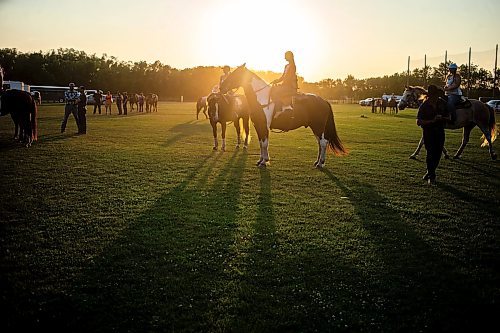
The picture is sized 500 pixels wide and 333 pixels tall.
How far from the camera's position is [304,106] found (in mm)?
11617

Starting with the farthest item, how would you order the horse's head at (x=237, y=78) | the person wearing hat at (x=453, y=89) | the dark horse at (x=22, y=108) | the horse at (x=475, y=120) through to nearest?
the dark horse at (x=22, y=108) < the horse at (x=475, y=120) < the person wearing hat at (x=453, y=89) < the horse's head at (x=237, y=78)

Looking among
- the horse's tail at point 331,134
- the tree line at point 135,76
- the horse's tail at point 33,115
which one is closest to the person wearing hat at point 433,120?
the horse's tail at point 331,134

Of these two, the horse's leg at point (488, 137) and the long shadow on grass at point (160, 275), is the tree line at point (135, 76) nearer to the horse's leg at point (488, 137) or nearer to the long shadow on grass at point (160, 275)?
the horse's leg at point (488, 137)

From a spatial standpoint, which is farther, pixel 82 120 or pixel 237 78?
pixel 82 120

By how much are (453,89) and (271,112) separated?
631 cm

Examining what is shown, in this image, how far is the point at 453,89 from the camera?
41.1 ft

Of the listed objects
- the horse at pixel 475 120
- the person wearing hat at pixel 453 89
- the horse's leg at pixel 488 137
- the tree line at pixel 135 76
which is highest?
the tree line at pixel 135 76

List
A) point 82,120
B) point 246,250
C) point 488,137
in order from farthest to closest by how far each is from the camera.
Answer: point 82,120 < point 488,137 < point 246,250

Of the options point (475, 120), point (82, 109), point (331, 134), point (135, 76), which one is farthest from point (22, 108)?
point (135, 76)

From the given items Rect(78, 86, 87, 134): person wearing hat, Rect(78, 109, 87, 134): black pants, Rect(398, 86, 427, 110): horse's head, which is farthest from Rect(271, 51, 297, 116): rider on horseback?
Rect(78, 109, 87, 134): black pants

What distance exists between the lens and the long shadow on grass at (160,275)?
3764 mm

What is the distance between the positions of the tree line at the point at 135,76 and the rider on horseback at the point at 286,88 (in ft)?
272

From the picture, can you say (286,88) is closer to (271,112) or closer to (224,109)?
(271,112)

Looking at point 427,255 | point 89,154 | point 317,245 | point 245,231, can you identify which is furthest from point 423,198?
point 89,154
